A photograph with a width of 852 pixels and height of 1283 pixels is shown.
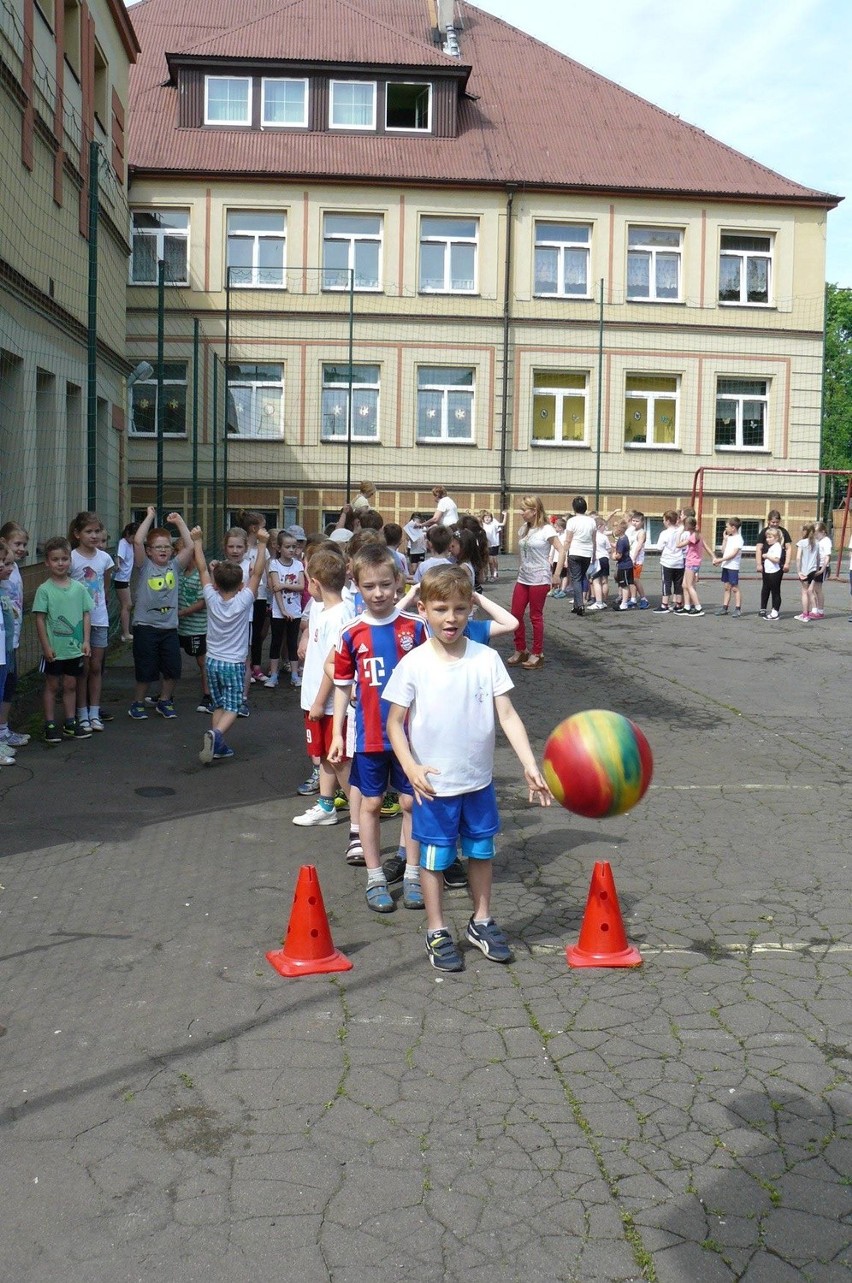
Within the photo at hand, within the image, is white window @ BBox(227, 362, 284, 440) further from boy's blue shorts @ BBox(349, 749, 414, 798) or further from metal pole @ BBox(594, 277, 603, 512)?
boy's blue shorts @ BBox(349, 749, 414, 798)

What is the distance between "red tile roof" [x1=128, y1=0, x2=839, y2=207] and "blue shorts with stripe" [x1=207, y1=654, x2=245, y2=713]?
84.1 ft

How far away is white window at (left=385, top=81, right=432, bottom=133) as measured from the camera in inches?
1355

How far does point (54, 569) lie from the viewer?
33.2ft

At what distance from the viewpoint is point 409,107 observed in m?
34.7

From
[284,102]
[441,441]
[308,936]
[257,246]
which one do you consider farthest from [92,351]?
[284,102]

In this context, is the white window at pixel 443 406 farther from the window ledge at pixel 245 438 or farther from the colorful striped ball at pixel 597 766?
the colorful striped ball at pixel 597 766

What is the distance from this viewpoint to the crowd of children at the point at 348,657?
18.2 feet

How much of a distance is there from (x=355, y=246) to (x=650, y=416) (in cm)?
852

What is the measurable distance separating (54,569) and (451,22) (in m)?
31.8

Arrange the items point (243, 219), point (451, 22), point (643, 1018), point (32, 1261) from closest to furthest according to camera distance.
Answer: point (32, 1261)
point (643, 1018)
point (243, 219)
point (451, 22)

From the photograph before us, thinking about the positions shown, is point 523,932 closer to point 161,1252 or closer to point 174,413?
point 161,1252

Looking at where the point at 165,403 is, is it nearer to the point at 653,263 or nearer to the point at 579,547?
the point at 579,547

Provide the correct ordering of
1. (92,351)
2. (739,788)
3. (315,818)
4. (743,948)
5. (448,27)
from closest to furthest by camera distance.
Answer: (743,948) < (315,818) < (739,788) < (92,351) < (448,27)

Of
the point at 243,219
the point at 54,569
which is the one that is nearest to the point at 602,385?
the point at 243,219
